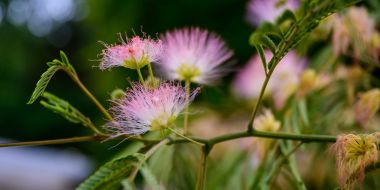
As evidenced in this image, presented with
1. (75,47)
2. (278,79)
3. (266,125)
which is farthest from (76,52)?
(266,125)

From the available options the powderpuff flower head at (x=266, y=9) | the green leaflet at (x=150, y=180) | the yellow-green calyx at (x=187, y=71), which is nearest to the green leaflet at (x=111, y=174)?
the green leaflet at (x=150, y=180)

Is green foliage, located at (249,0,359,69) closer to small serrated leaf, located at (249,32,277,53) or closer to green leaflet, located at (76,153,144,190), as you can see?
small serrated leaf, located at (249,32,277,53)

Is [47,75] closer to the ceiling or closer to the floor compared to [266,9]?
closer to the floor

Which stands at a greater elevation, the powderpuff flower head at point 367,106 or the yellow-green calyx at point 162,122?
the yellow-green calyx at point 162,122

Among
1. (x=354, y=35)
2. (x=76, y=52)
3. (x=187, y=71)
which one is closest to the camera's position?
(x=187, y=71)

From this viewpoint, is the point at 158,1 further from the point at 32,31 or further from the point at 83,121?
the point at 32,31

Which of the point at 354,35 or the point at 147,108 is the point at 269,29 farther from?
the point at 354,35

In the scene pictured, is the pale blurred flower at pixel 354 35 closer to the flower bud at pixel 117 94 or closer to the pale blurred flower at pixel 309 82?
the pale blurred flower at pixel 309 82
